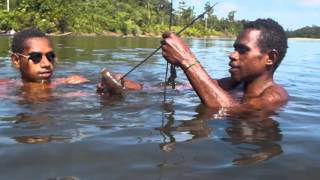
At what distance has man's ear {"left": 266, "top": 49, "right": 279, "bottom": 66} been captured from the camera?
5047 mm

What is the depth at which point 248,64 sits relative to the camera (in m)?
4.98

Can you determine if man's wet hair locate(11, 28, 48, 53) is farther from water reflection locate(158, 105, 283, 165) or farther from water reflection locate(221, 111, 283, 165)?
water reflection locate(221, 111, 283, 165)

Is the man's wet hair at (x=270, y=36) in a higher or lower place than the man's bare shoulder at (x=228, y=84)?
higher

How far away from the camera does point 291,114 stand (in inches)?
206

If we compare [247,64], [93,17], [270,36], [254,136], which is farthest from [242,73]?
[93,17]

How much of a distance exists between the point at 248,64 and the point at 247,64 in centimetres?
1

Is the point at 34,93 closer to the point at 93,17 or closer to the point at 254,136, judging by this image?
the point at 254,136

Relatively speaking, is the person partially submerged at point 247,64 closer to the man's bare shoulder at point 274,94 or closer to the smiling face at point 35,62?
the man's bare shoulder at point 274,94

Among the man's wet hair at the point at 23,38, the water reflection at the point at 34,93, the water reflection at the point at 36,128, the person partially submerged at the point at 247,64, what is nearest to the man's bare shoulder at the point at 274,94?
the person partially submerged at the point at 247,64

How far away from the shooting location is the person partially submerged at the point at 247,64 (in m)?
4.60

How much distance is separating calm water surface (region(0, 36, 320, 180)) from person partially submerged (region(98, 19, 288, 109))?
20 centimetres

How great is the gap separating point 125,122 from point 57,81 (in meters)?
2.83

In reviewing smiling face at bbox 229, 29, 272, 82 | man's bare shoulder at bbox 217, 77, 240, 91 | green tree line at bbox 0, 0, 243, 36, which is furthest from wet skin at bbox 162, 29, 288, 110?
green tree line at bbox 0, 0, 243, 36

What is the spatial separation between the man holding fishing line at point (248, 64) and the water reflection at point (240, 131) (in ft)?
0.62
